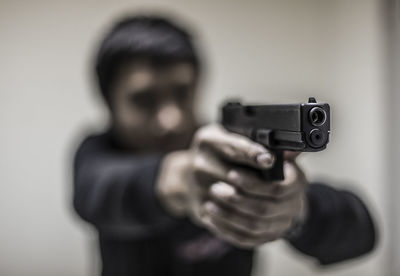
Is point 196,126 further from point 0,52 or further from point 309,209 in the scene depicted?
point 0,52

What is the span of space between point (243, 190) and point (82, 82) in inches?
37.5

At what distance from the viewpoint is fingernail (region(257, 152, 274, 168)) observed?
250mm

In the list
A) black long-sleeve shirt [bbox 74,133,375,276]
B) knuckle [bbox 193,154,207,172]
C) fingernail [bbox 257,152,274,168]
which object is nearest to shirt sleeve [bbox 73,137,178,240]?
black long-sleeve shirt [bbox 74,133,375,276]

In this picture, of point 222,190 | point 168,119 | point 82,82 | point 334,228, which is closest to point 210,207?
point 222,190

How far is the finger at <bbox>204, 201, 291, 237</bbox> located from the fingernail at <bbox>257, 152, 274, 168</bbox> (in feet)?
0.16

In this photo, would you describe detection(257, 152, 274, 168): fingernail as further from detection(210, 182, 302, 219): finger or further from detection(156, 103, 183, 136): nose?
detection(156, 103, 183, 136): nose

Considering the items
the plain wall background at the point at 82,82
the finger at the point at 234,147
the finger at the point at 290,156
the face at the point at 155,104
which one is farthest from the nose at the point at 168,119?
the plain wall background at the point at 82,82

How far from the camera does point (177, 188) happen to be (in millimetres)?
401

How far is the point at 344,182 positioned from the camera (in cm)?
104

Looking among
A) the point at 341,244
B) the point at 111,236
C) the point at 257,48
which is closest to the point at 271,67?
the point at 257,48

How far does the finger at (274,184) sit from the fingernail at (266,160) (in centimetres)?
2

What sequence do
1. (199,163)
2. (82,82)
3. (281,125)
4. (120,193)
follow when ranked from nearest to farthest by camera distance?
(281,125) → (199,163) → (120,193) → (82,82)

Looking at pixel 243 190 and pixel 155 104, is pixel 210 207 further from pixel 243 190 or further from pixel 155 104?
pixel 155 104

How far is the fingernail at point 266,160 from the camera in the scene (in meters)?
0.25
